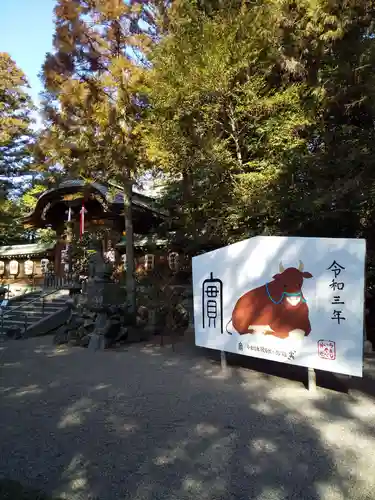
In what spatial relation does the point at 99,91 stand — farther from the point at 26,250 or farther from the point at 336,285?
the point at 26,250

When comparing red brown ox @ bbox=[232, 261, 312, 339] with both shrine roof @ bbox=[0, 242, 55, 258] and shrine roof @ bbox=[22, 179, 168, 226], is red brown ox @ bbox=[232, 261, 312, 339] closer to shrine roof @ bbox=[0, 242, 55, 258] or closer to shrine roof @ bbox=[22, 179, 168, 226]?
shrine roof @ bbox=[22, 179, 168, 226]

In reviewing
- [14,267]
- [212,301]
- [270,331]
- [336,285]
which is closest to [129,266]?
[212,301]

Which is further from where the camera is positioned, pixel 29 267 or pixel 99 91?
pixel 29 267

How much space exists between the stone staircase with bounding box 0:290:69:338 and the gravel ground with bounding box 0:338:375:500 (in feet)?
19.6

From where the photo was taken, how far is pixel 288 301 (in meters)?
5.48

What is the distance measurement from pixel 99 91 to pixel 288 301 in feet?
32.2

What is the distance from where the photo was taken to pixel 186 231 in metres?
10.9

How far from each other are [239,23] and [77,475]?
1058 centimetres

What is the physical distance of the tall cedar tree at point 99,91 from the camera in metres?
11.8

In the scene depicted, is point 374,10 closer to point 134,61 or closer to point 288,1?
point 288,1

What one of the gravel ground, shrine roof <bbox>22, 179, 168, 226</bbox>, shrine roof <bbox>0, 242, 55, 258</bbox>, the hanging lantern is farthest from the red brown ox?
the hanging lantern

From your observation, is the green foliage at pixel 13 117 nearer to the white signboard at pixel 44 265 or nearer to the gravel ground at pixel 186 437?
the white signboard at pixel 44 265

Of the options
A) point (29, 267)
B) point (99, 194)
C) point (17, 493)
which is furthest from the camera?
point (29, 267)

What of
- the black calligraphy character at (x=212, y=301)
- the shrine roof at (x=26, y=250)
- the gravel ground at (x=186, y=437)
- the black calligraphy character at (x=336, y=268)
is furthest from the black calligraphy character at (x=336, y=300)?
the shrine roof at (x=26, y=250)
